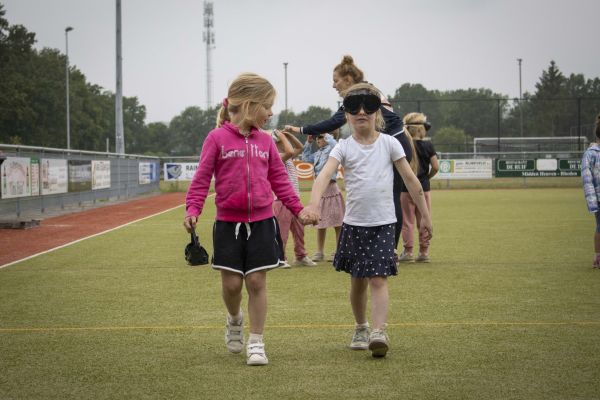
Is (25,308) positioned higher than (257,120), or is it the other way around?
(257,120)

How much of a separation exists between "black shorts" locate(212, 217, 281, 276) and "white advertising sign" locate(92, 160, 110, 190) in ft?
69.2

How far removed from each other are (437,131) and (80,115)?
39189mm

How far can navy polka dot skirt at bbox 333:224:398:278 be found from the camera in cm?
538

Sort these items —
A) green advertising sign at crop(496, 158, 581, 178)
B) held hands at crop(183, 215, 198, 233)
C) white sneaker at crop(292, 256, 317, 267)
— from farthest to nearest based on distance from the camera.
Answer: green advertising sign at crop(496, 158, 581, 178), white sneaker at crop(292, 256, 317, 267), held hands at crop(183, 215, 198, 233)

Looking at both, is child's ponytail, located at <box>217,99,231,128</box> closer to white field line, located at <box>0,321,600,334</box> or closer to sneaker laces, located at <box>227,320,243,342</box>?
sneaker laces, located at <box>227,320,243,342</box>

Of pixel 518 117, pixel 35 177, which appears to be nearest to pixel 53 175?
pixel 35 177

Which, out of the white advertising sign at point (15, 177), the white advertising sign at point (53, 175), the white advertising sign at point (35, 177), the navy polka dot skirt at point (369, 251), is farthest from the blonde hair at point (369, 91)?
the white advertising sign at point (53, 175)

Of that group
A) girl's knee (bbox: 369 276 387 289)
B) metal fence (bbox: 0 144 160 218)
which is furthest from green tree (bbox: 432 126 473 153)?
girl's knee (bbox: 369 276 387 289)

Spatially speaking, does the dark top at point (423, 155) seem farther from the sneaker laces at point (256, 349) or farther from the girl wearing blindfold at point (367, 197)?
the sneaker laces at point (256, 349)

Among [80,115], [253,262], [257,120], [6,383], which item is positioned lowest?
[6,383]

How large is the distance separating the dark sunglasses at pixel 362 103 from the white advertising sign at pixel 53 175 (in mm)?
15909

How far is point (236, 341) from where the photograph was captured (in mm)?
5449

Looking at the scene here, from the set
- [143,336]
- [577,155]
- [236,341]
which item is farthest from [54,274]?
[577,155]

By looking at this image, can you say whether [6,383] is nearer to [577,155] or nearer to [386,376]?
[386,376]
